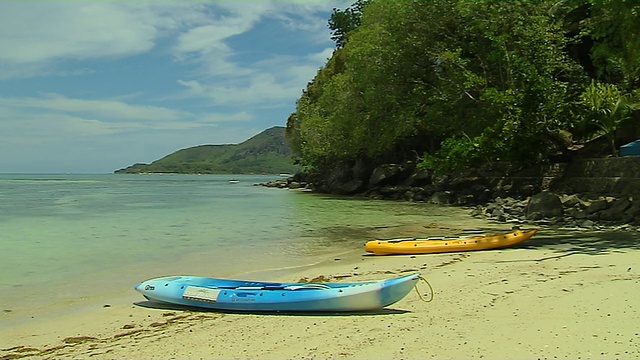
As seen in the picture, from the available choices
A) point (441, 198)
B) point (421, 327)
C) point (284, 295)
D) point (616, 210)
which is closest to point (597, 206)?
point (616, 210)

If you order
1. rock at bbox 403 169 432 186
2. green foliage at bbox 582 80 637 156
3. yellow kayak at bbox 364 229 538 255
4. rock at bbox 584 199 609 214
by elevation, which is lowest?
yellow kayak at bbox 364 229 538 255

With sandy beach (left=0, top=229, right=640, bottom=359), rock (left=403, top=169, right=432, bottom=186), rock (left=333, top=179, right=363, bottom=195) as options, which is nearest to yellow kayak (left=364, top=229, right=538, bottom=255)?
sandy beach (left=0, top=229, right=640, bottom=359)

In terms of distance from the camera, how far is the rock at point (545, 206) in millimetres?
19578

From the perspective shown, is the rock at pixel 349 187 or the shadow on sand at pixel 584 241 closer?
the shadow on sand at pixel 584 241

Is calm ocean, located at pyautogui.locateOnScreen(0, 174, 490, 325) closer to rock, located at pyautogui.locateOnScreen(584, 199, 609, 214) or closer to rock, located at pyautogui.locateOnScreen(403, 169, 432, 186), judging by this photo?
rock, located at pyautogui.locateOnScreen(584, 199, 609, 214)

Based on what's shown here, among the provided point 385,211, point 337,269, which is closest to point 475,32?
point 385,211

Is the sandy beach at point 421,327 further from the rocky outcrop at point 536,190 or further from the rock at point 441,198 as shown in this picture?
the rock at point 441,198

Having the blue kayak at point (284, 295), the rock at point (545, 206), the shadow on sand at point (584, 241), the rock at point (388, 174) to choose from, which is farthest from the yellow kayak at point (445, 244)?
the rock at point (388, 174)

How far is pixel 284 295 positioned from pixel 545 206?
1529 centimetres

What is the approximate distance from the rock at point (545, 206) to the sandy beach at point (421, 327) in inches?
406

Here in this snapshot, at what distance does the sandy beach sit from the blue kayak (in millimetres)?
138

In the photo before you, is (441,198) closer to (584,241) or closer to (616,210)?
(616,210)

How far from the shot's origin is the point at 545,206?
1984cm

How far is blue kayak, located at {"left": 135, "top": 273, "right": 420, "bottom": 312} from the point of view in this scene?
22.4ft
